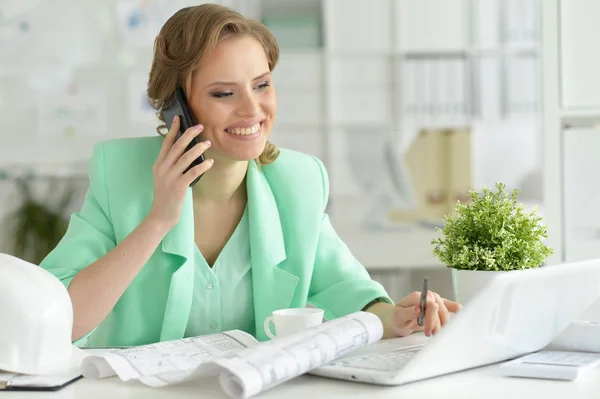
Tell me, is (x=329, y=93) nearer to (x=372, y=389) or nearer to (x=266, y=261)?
(x=266, y=261)

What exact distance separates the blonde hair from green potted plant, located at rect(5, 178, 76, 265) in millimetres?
3122

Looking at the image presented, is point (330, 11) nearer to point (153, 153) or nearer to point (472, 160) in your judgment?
point (472, 160)

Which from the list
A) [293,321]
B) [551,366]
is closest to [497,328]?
[551,366]

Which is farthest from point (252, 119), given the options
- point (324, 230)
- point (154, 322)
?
point (154, 322)

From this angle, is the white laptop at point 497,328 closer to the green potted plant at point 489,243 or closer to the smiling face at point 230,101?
the green potted plant at point 489,243

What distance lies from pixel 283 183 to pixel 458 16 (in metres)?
3.29

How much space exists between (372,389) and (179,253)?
69 cm

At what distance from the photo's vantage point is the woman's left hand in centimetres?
135

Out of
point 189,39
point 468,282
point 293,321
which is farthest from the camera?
point 189,39

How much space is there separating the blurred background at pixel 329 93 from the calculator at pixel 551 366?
352 centimetres

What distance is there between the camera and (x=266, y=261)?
168 cm

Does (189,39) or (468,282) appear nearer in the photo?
(468,282)

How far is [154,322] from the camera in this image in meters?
1.65

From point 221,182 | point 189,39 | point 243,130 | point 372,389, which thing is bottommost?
point 372,389
